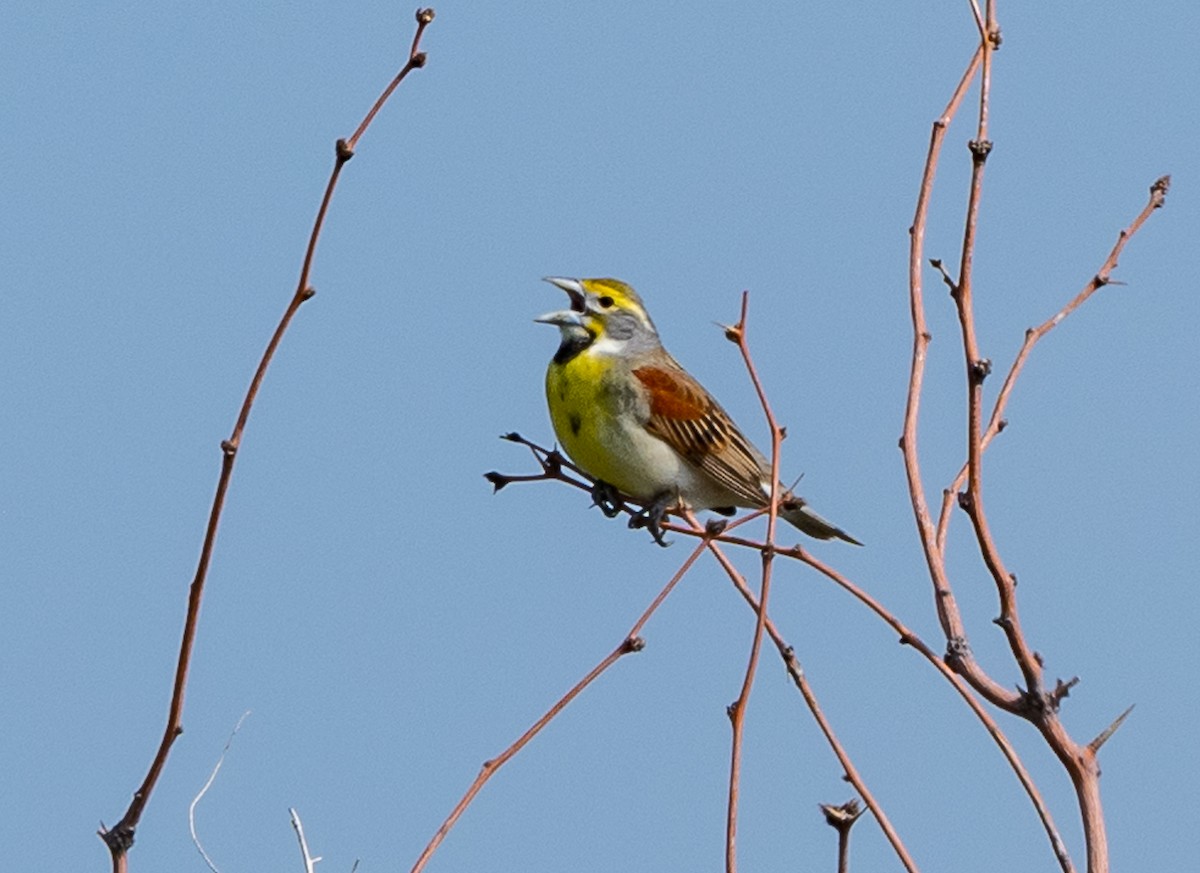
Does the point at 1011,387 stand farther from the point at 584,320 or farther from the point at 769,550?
the point at 584,320

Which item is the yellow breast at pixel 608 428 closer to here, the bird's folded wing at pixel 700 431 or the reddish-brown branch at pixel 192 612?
the bird's folded wing at pixel 700 431

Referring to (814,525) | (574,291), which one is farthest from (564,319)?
(814,525)

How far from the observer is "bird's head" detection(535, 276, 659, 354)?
24.8 feet

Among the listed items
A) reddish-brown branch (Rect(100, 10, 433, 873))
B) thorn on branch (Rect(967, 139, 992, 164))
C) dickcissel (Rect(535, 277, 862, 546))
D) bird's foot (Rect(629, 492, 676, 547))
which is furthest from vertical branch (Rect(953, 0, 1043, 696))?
dickcissel (Rect(535, 277, 862, 546))

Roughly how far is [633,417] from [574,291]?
582 mm

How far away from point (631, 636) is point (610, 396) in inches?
177

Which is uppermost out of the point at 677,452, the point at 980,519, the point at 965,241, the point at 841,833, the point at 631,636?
the point at 677,452

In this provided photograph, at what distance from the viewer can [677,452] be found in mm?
7578

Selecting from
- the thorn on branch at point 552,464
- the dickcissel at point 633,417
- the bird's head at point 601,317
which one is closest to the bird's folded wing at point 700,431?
the dickcissel at point 633,417

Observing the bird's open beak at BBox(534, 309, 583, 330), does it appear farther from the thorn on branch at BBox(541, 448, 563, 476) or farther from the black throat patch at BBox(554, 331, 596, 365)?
the thorn on branch at BBox(541, 448, 563, 476)

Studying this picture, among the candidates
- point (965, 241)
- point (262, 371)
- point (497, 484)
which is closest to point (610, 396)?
point (497, 484)

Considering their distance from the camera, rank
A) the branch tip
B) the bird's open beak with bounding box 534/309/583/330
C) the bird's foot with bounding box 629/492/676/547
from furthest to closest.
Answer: the bird's open beak with bounding box 534/309/583/330 < the bird's foot with bounding box 629/492/676/547 < the branch tip

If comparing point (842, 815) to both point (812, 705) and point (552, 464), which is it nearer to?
point (812, 705)

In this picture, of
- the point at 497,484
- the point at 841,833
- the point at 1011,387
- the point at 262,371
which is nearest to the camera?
the point at 262,371
